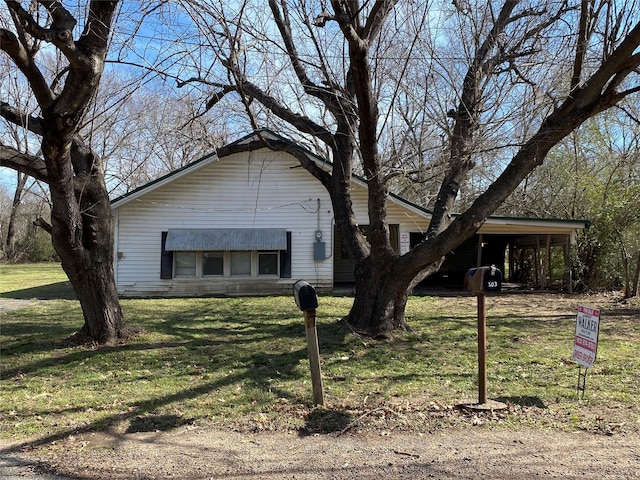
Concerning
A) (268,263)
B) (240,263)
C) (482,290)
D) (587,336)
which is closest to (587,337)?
(587,336)

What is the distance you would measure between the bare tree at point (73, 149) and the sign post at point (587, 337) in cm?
601

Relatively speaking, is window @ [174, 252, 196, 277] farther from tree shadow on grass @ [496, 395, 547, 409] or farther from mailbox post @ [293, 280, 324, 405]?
tree shadow on grass @ [496, 395, 547, 409]

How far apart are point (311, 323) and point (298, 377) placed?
5.14 feet

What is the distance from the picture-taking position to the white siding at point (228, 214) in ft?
52.8

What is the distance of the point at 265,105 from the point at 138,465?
7.01 m

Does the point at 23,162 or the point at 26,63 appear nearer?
the point at 26,63

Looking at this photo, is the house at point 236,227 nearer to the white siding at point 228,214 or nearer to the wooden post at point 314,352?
the white siding at point 228,214

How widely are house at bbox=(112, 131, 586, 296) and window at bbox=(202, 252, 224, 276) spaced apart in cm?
3

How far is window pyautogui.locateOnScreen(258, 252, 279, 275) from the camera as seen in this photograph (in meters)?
16.5

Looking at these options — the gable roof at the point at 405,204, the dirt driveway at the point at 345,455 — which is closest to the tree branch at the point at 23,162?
the dirt driveway at the point at 345,455

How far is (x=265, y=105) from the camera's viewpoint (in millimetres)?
9266

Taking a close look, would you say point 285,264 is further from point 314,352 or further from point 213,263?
point 314,352

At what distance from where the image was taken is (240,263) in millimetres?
16484

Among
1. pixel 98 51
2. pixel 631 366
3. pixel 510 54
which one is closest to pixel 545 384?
pixel 631 366
